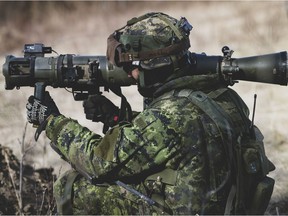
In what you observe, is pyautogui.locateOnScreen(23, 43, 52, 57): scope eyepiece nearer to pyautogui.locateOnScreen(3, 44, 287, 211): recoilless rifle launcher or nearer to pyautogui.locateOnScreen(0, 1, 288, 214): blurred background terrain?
pyautogui.locateOnScreen(3, 44, 287, 211): recoilless rifle launcher

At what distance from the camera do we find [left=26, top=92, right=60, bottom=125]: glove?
417 cm

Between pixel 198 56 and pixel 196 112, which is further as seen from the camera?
pixel 198 56

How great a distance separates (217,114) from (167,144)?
31 cm

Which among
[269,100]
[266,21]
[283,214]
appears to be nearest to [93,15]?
[266,21]

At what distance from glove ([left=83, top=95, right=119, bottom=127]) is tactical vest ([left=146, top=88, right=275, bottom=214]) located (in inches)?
15.1

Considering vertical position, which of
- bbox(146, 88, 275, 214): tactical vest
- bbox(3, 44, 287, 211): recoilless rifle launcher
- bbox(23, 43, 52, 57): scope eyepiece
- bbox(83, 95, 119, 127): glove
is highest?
bbox(23, 43, 52, 57): scope eyepiece

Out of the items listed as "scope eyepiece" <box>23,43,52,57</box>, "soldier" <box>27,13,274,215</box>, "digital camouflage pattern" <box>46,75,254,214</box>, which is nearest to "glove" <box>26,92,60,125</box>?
"soldier" <box>27,13,274,215</box>

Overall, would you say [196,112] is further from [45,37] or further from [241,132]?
[45,37]

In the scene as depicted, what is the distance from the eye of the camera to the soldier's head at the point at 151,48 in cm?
396

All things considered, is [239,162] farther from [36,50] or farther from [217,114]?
[36,50]

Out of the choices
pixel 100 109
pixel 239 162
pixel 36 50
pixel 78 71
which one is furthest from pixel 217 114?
pixel 36 50

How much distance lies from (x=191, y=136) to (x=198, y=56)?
1.93 feet

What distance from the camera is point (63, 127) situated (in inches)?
158

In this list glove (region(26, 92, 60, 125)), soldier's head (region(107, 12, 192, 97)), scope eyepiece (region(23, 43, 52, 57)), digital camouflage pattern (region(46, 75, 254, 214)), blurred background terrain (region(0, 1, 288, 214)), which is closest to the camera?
digital camouflage pattern (region(46, 75, 254, 214))
